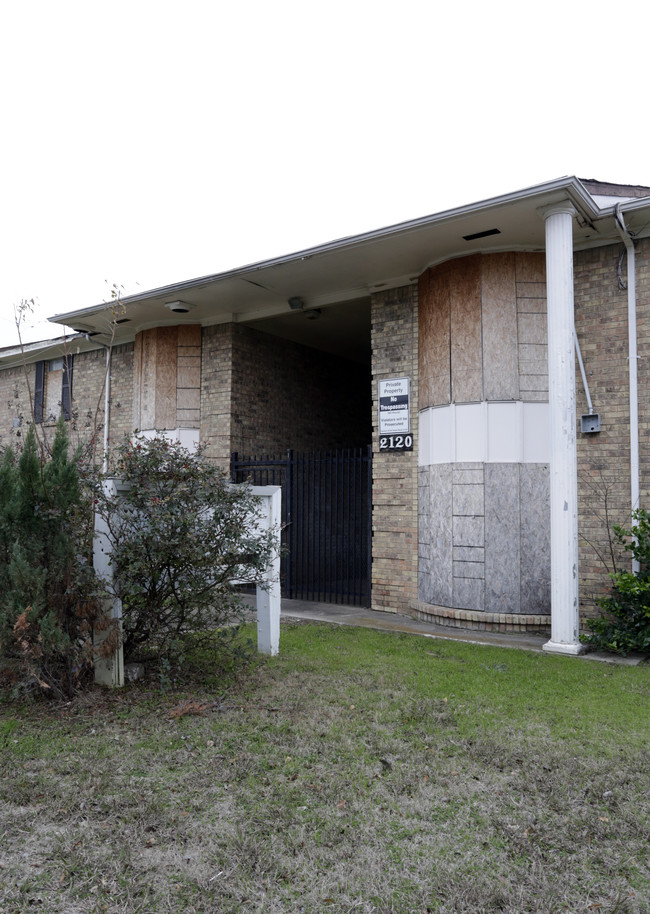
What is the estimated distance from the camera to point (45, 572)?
4.50 m

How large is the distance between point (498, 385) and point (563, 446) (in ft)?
4.84

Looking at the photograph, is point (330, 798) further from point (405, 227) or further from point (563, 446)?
point (405, 227)

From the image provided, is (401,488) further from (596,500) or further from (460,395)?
(596,500)

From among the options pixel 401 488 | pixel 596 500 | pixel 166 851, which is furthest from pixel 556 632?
pixel 166 851

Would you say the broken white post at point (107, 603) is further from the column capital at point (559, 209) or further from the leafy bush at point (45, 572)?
the column capital at point (559, 209)

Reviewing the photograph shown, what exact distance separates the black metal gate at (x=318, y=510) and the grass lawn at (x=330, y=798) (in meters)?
4.40

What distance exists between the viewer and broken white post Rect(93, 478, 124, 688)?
500 cm

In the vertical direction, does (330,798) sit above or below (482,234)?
below

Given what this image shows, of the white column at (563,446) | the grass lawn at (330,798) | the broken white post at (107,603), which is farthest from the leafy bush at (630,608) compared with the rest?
the broken white post at (107,603)

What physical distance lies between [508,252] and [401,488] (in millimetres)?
3245

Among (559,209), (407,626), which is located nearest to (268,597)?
(407,626)

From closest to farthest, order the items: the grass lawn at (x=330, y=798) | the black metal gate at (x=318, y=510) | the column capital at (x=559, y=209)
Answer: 1. the grass lawn at (x=330, y=798)
2. the column capital at (x=559, y=209)
3. the black metal gate at (x=318, y=510)

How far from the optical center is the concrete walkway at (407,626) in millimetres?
6859

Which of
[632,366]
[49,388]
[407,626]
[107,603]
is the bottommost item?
[407,626]
